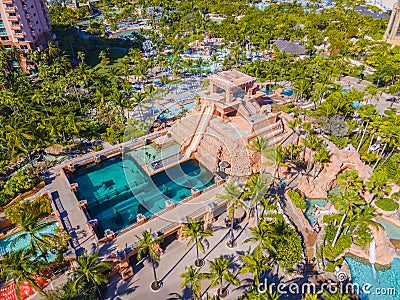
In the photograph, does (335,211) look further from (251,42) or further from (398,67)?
(251,42)

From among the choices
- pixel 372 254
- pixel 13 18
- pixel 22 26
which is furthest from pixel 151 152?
pixel 13 18

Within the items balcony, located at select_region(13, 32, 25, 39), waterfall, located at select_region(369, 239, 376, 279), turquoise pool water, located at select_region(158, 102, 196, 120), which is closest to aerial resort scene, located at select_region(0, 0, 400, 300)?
waterfall, located at select_region(369, 239, 376, 279)


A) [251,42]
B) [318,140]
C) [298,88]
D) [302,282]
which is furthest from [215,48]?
[302,282]

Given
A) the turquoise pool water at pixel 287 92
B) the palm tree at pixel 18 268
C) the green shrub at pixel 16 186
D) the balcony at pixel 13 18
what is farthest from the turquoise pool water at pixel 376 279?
the balcony at pixel 13 18

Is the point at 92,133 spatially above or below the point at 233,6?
below

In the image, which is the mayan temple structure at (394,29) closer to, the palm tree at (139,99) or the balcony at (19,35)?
the palm tree at (139,99)
